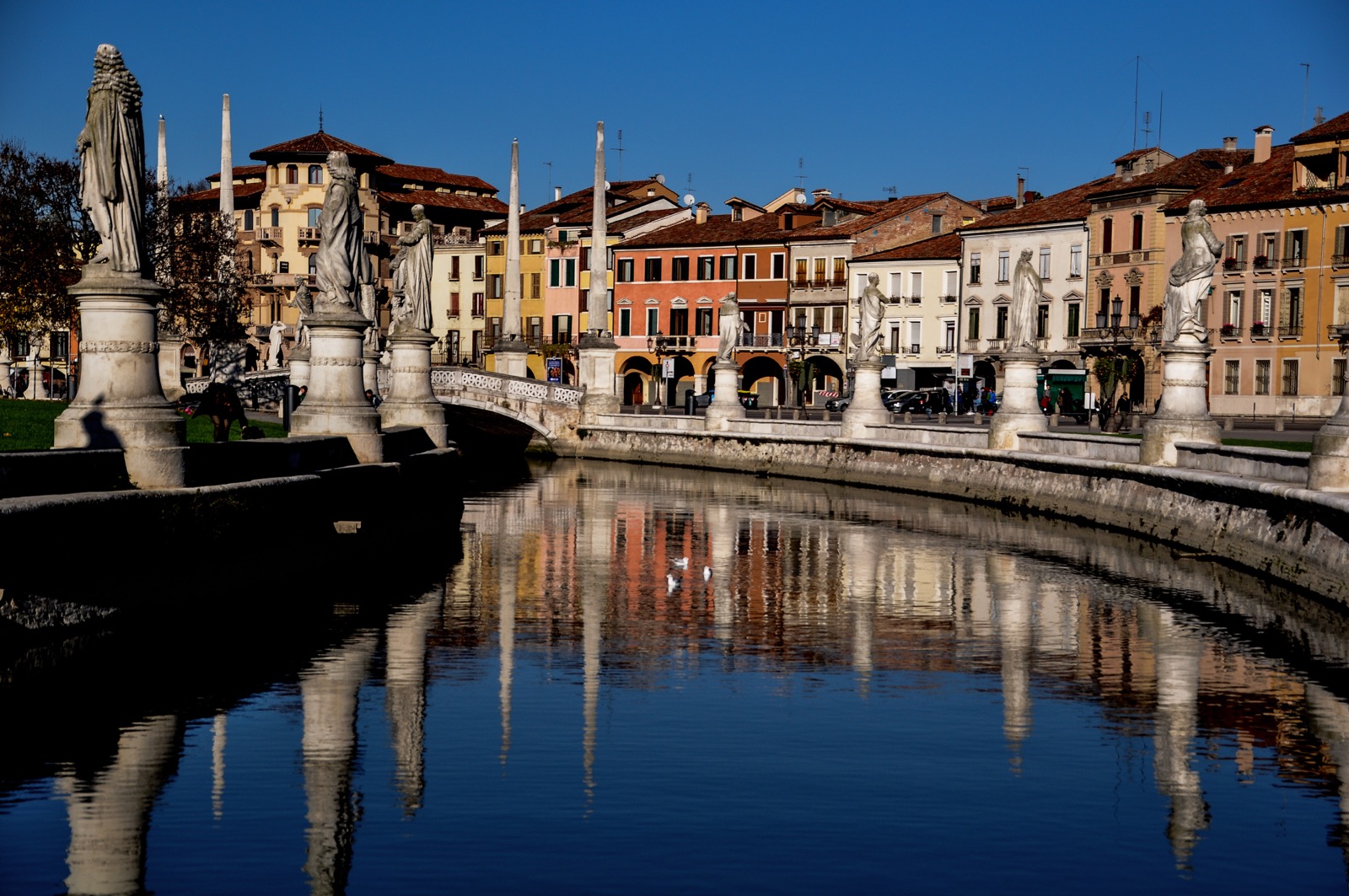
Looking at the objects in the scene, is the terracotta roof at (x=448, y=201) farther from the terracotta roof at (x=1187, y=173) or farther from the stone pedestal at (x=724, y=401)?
the stone pedestal at (x=724, y=401)

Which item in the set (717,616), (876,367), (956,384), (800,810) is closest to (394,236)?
(956,384)

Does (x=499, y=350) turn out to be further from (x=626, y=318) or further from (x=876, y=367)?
(x=626, y=318)

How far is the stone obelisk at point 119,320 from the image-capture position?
15922 mm

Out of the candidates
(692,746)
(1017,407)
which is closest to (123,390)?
(692,746)

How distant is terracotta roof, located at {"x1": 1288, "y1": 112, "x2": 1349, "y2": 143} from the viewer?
6625 cm

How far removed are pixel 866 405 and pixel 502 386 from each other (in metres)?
16.2

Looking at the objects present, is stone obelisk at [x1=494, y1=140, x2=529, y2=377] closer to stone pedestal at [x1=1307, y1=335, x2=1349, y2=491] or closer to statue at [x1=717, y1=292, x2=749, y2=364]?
statue at [x1=717, y1=292, x2=749, y2=364]

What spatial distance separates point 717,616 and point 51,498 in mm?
7083

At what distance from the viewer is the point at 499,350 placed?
60.2 m

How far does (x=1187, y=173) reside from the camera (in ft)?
251

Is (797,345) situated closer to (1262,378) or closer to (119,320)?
(1262,378)

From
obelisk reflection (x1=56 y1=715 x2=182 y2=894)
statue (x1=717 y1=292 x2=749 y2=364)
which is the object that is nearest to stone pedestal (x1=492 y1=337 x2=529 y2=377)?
statue (x1=717 y1=292 x2=749 y2=364)

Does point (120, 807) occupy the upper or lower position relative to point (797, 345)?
lower

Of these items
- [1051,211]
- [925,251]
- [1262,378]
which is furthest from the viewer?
[925,251]
